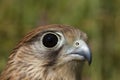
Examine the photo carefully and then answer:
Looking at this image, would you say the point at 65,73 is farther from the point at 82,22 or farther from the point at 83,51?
the point at 82,22

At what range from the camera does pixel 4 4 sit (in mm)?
9023

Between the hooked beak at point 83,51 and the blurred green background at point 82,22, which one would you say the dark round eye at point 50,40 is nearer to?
the hooked beak at point 83,51

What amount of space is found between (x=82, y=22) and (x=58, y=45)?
2.21 m

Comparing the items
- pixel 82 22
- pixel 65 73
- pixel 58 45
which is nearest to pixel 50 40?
pixel 58 45

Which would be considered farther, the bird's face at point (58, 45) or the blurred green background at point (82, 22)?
the blurred green background at point (82, 22)

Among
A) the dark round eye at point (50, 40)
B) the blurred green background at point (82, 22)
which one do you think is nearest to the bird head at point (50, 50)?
the dark round eye at point (50, 40)

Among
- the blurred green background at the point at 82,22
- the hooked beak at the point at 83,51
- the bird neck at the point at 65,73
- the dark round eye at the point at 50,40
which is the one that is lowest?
the bird neck at the point at 65,73

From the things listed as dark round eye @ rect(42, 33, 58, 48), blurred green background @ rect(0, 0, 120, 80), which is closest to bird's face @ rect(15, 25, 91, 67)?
dark round eye @ rect(42, 33, 58, 48)

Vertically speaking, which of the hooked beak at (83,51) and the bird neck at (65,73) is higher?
the hooked beak at (83,51)

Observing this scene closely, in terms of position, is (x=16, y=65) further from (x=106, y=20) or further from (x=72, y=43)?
(x=106, y=20)

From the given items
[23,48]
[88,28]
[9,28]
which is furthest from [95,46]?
[23,48]

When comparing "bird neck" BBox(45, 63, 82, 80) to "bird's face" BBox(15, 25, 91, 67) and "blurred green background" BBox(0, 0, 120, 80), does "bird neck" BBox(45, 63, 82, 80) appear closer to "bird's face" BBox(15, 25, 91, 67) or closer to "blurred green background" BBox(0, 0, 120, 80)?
"bird's face" BBox(15, 25, 91, 67)

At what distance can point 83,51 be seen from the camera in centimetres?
657

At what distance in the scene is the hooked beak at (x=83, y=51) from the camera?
654 cm
